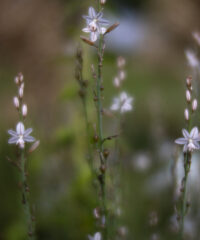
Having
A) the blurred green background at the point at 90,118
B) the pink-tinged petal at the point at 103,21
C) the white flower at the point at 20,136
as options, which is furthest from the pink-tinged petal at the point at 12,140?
the pink-tinged petal at the point at 103,21

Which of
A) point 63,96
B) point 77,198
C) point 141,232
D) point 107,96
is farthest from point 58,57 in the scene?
point 107,96

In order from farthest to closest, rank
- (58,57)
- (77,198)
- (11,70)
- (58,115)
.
A: (11,70) < (58,115) < (58,57) < (77,198)

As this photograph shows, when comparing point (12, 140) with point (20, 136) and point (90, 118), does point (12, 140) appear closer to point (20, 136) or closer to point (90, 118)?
point (20, 136)

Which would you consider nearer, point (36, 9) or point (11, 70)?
point (11, 70)

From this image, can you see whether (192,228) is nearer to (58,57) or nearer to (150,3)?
(58,57)

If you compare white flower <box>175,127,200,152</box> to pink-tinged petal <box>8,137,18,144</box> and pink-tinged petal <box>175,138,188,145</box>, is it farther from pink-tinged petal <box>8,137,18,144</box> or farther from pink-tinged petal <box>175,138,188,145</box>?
pink-tinged petal <box>8,137,18,144</box>

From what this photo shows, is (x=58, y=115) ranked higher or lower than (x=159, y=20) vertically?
lower

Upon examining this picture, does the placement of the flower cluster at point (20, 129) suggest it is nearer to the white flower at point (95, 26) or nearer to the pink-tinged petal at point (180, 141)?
the white flower at point (95, 26)

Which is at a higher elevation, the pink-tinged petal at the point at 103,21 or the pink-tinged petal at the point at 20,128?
the pink-tinged petal at the point at 103,21
